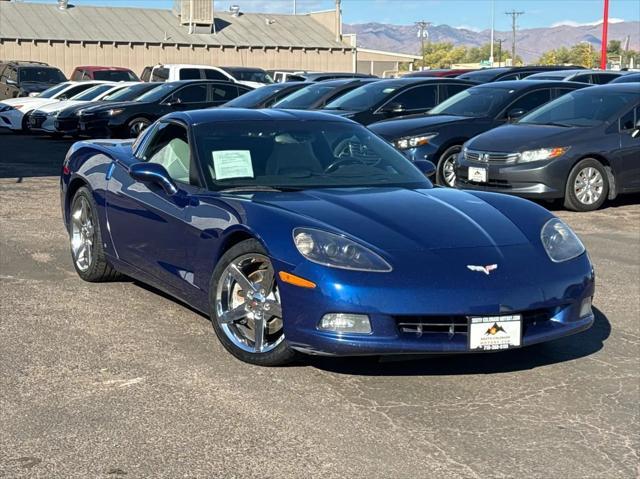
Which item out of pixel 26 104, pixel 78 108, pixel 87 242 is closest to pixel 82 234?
pixel 87 242

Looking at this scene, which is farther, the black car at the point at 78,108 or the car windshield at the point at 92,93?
the car windshield at the point at 92,93

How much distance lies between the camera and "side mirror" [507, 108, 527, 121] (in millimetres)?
13812

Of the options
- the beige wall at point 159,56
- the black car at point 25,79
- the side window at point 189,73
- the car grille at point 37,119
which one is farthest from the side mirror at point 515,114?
the beige wall at point 159,56

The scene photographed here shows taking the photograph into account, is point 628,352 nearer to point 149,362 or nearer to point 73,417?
point 149,362

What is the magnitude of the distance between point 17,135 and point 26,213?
594 inches

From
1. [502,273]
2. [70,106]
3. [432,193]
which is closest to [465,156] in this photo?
[432,193]

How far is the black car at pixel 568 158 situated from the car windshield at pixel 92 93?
14591mm

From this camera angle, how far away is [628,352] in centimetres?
585

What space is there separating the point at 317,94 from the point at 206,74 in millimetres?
14075

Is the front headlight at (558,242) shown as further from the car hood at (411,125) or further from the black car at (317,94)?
the black car at (317,94)

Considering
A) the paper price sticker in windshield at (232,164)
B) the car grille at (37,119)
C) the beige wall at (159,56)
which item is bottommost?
the car grille at (37,119)

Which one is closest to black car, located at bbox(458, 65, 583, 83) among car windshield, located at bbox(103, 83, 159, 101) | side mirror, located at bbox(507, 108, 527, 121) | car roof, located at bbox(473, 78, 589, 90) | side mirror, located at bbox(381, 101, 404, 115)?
car windshield, located at bbox(103, 83, 159, 101)

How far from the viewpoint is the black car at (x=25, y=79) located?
30062 millimetres

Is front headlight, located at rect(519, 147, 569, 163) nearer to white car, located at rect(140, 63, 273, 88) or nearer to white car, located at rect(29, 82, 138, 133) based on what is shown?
white car, located at rect(29, 82, 138, 133)
